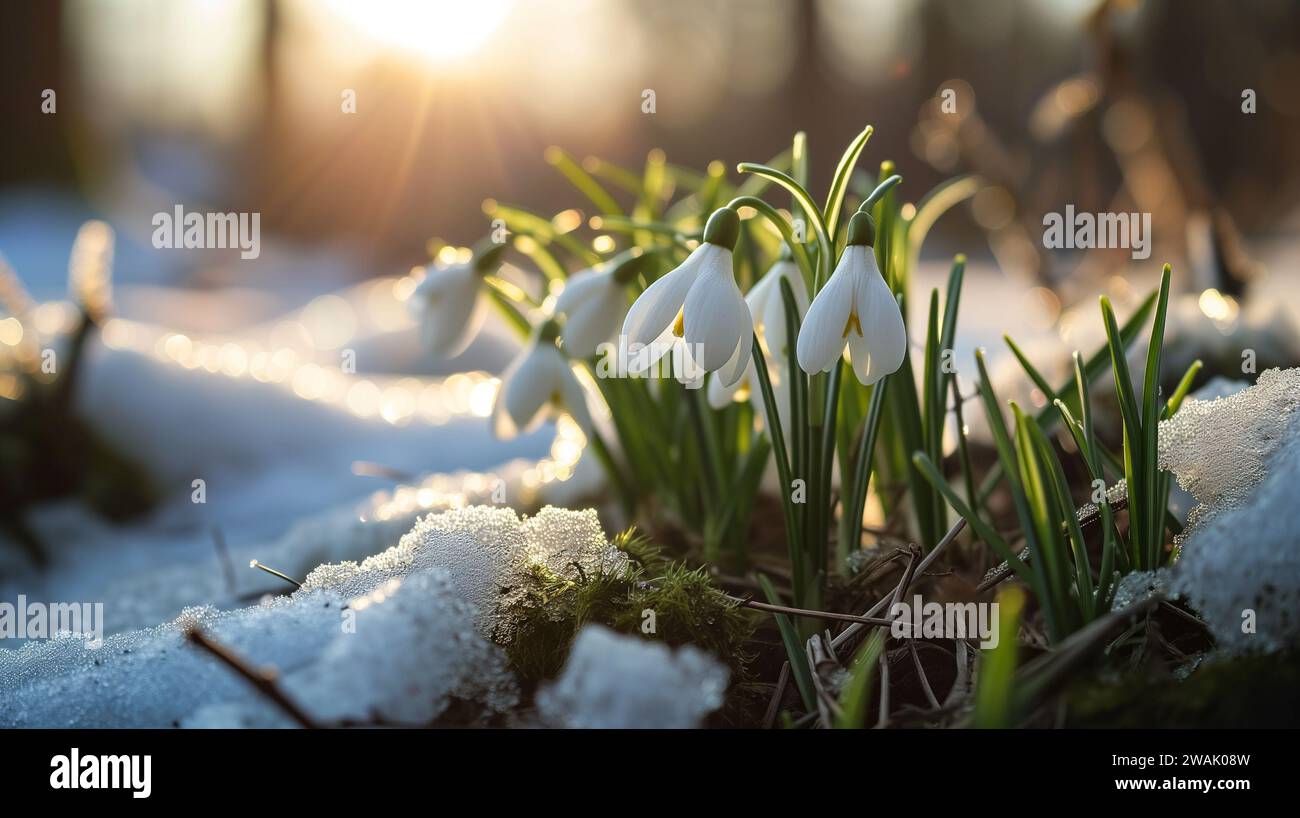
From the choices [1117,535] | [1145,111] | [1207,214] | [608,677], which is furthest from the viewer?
[1145,111]

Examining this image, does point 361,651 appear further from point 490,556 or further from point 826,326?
point 826,326

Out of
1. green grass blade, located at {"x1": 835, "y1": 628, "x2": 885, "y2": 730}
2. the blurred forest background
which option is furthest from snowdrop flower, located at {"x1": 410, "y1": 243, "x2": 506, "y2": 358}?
the blurred forest background

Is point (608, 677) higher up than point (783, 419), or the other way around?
point (783, 419)

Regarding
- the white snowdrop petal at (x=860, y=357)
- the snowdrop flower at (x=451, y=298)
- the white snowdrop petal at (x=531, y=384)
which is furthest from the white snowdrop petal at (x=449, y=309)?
the white snowdrop petal at (x=860, y=357)

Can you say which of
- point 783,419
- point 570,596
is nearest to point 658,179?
point 783,419

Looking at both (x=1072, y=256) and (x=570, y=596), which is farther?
(x=1072, y=256)
